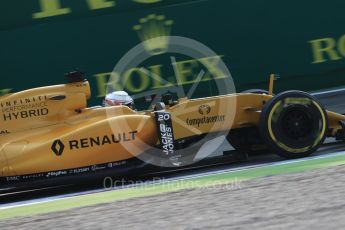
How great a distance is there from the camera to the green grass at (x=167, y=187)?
21.0 ft

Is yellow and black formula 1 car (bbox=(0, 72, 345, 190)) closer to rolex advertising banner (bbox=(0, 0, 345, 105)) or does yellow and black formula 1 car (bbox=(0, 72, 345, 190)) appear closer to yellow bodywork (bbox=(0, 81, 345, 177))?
yellow bodywork (bbox=(0, 81, 345, 177))

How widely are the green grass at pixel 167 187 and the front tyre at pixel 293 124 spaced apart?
39 cm

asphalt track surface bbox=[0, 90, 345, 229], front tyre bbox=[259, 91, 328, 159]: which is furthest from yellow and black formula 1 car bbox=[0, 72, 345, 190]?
asphalt track surface bbox=[0, 90, 345, 229]

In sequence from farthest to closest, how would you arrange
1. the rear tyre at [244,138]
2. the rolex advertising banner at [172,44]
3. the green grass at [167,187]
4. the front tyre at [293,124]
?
the rolex advertising banner at [172,44], the rear tyre at [244,138], the front tyre at [293,124], the green grass at [167,187]

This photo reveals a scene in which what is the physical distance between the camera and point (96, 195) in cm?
686

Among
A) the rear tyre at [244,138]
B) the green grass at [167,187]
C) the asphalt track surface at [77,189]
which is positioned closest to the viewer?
the green grass at [167,187]

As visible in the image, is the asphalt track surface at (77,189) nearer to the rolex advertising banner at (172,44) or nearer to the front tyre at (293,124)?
the front tyre at (293,124)

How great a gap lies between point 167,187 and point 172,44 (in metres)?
4.28

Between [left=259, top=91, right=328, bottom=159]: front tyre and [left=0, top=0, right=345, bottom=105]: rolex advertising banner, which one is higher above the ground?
[left=0, top=0, right=345, bottom=105]: rolex advertising banner

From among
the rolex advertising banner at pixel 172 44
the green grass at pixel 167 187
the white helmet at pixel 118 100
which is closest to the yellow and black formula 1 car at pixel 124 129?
the white helmet at pixel 118 100

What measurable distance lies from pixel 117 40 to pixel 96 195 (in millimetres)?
4238

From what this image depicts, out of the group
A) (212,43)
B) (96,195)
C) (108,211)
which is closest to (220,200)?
(108,211)

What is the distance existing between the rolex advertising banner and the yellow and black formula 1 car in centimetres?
255

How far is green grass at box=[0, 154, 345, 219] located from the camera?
640cm
